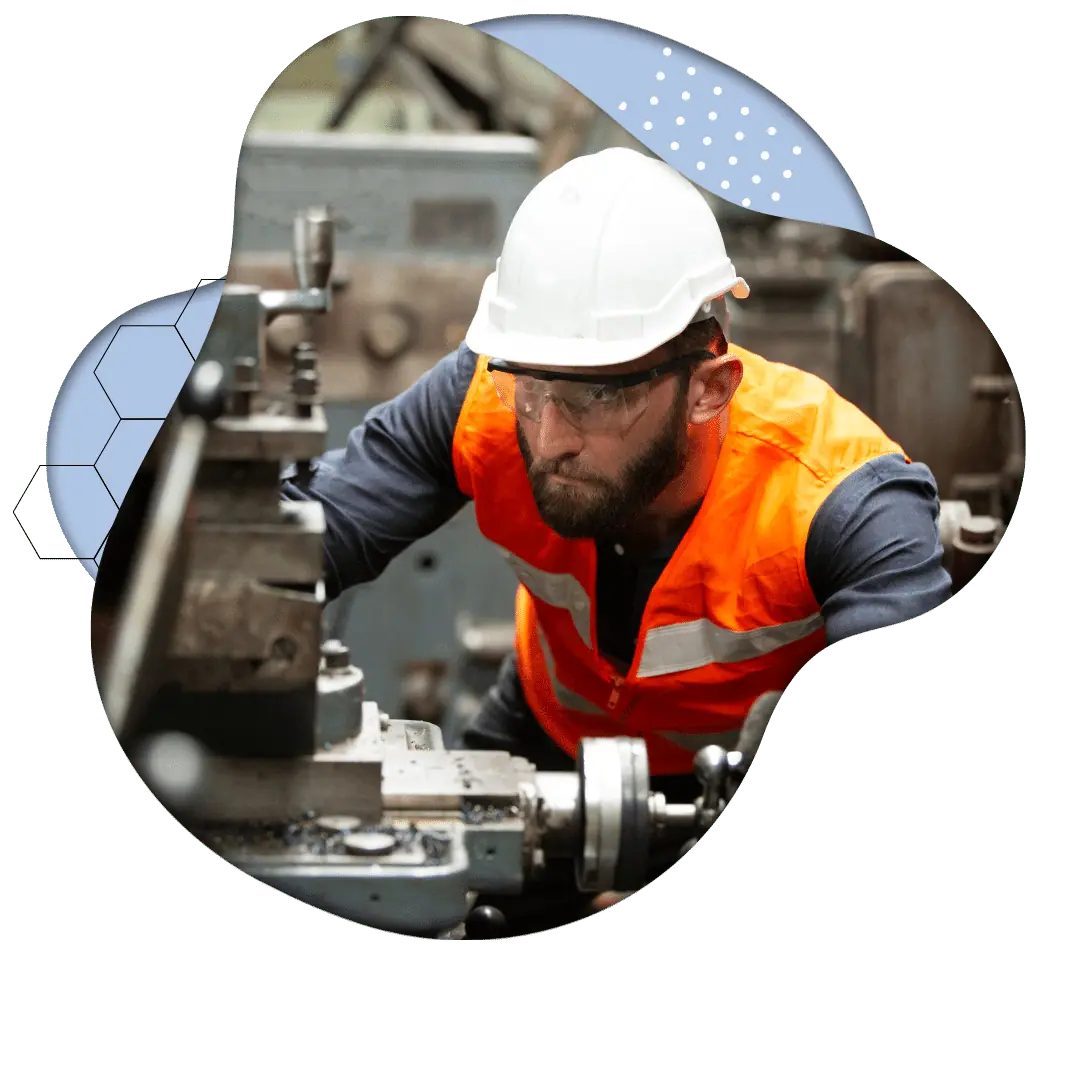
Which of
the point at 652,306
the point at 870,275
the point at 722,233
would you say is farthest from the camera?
the point at 870,275

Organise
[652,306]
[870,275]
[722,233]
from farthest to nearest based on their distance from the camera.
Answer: [870,275] < [722,233] < [652,306]

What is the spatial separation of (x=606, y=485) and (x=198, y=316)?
75 cm

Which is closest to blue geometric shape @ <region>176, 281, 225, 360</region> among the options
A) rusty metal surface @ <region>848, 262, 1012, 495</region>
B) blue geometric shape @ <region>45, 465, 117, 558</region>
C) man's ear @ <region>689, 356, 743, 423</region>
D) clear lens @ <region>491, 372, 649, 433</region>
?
blue geometric shape @ <region>45, 465, 117, 558</region>

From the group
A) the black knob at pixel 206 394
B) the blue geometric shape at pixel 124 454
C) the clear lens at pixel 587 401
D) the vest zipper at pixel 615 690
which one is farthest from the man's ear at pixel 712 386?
the blue geometric shape at pixel 124 454

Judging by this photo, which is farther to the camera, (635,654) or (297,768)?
(635,654)

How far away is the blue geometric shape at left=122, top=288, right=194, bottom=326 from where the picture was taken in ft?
11.3

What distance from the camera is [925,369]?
12.2 ft

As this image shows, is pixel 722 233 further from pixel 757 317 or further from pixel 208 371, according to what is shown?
pixel 208 371

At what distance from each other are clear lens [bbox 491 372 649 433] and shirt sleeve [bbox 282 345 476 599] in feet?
0.97

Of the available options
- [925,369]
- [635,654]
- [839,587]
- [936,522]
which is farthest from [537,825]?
[925,369]

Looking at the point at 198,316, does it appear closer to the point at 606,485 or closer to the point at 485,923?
the point at 606,485

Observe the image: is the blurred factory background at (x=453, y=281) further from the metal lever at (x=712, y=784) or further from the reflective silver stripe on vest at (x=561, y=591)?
the metal lever at (x=712, y=784)

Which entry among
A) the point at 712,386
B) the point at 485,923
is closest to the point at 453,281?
the point at 712,386

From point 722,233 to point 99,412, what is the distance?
3.65ft
